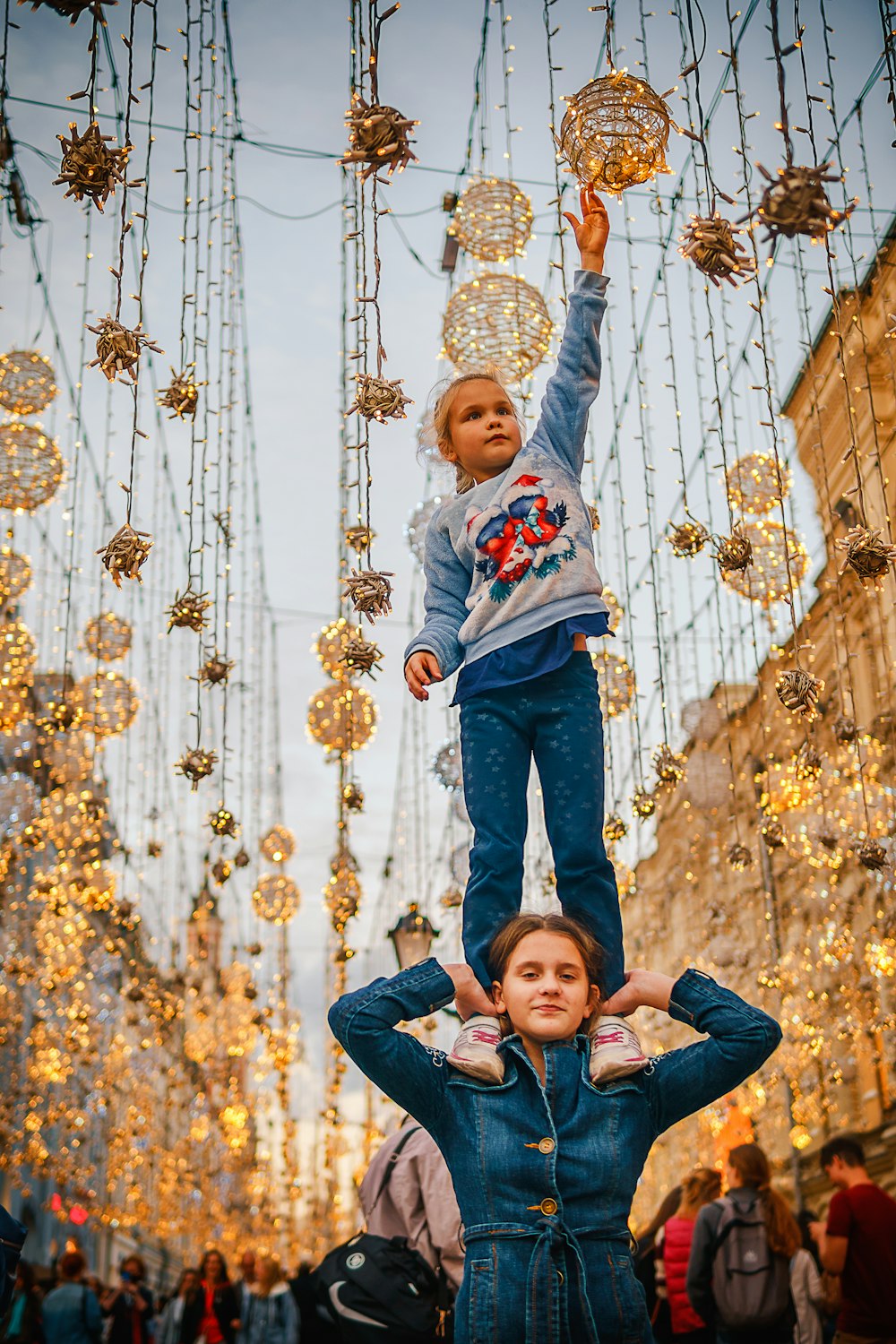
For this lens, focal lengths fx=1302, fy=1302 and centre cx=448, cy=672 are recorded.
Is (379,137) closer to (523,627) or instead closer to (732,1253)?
(523,627)

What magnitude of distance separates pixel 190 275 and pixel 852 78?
3988mm

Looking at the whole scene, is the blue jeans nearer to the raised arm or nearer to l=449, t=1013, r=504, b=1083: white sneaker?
the raised arm

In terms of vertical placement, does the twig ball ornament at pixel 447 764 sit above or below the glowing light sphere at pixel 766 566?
below

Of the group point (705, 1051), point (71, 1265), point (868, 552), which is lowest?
point (71, 1265)

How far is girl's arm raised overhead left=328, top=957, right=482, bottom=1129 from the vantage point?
2.26 meters

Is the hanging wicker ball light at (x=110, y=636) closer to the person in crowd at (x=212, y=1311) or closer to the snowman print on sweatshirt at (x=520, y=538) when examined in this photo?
the person in crowd at (x=212, y=1311)

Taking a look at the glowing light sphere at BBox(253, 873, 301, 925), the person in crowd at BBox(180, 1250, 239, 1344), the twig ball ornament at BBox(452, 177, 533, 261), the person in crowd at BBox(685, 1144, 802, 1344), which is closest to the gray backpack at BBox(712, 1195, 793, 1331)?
the person in crowd at BBox(685, 1144, 802, 1344)

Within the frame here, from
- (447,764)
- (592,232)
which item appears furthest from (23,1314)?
(592,232)

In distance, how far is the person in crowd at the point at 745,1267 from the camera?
4.18 meters

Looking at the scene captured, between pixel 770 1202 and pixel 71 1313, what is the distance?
537cm

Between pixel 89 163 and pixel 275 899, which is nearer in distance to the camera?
pixel 89 163

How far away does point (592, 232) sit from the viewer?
313 cm

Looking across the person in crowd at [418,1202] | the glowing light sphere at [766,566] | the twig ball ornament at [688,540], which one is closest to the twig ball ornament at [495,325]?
the twig ball ornament at [688,540]

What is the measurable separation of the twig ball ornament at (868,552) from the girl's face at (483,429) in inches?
38.1
